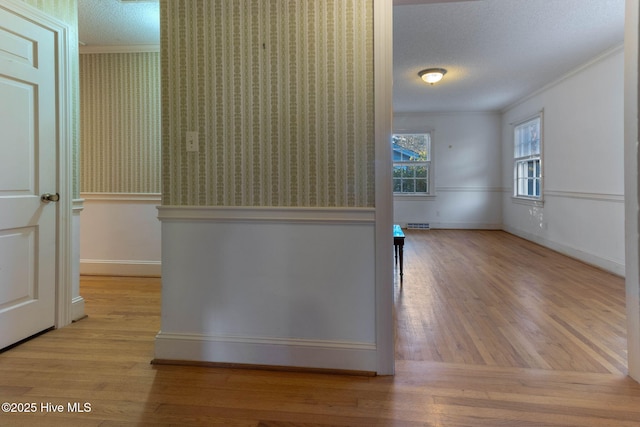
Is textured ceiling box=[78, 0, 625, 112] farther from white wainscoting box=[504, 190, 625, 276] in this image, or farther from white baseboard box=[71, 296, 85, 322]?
white baseboard box=[71, 296, 85, 322]

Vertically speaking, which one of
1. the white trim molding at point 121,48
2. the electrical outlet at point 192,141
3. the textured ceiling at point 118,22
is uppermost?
the textured ceiling at point 118,22

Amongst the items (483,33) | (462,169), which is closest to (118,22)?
(483,33)

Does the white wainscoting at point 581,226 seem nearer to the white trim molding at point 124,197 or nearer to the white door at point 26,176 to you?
the white trim molding at point 124,197

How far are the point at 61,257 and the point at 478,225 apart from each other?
23.6 ft

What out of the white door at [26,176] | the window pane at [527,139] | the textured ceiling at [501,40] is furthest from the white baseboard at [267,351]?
the window pane at [527,139]

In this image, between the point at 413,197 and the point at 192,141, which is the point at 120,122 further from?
the point at 413,197

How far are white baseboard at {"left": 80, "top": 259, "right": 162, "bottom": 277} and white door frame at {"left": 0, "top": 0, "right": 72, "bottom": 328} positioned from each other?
4.37ft

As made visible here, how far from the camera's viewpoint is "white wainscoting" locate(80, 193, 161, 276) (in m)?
3.84

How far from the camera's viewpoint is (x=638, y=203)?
1699 millimetres

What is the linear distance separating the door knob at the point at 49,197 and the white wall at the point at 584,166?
4932 mm

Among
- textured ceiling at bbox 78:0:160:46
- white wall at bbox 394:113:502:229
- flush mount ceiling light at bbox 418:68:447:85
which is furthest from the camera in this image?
white wall at bbox 394:113:502:229

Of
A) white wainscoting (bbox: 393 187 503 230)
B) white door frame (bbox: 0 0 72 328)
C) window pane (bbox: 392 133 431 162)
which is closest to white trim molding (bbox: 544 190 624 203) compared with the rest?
white wainscoting (bbox: 393 187 503 230)

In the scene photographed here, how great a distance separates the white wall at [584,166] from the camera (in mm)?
3891

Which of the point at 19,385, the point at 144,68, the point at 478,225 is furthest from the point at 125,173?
the point at 478,225
